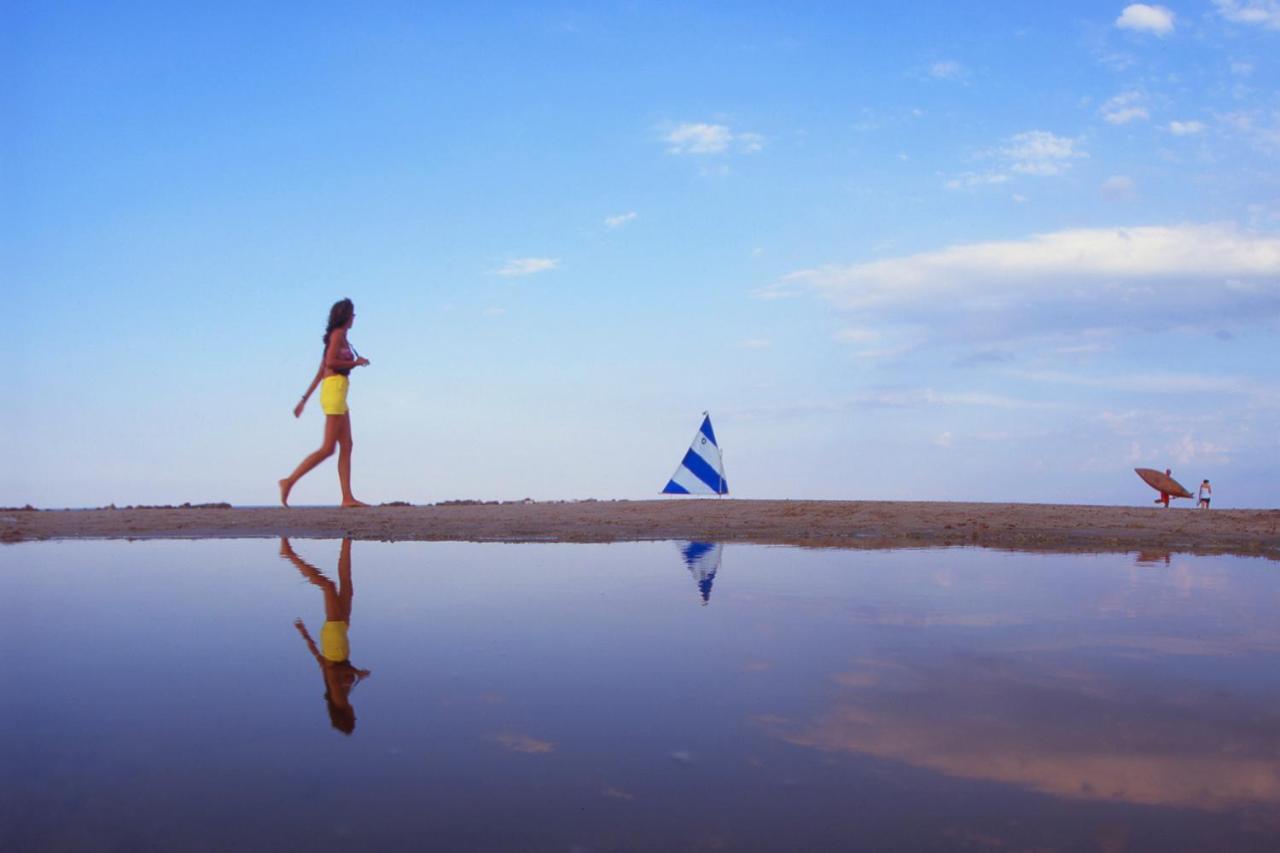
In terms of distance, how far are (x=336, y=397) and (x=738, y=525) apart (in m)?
6.25

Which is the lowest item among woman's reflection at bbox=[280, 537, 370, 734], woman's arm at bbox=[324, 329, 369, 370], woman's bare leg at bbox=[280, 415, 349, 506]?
woman's reflection at bbox=[280, 537, 370, 734]

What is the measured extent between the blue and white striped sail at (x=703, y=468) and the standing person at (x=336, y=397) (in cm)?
1025

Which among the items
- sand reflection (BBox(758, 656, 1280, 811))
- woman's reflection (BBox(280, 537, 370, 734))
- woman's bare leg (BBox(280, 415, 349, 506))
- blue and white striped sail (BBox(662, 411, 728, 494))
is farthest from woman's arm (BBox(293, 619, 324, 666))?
blue and white striped sail (BBox(662, 411, 728, 494))

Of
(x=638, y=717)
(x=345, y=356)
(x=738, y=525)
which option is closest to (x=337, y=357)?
(x=345, y=356)

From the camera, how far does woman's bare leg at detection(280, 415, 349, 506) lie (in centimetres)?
1501

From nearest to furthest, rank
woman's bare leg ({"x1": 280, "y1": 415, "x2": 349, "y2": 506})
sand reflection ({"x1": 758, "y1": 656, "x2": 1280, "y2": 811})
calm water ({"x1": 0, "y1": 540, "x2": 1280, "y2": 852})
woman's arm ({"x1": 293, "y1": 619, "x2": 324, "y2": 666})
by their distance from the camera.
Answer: calm water ({"x1": 0, "y1": 540, "x2": 1280, "y2": 852})
sand reflection ({"x1": 758, "y1": 656, "x2": 1280, "y2": 811})
woman's arm ({"x1": 293, "y1": 619, "x2": 324, "y2": 666})
woman's bare leg ({"x1": 280, "y1": 415, "x2": 349, "y2": 506})

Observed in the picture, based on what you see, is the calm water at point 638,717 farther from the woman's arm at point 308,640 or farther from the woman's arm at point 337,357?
the woman's arm at point 337,357

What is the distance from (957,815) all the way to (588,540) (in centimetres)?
840

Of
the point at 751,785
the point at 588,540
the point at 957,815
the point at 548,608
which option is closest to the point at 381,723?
the point at 751,785

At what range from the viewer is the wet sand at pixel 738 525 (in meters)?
11.5

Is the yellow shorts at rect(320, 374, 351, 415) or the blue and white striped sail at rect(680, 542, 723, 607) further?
the yellow shorts at rect(320, 374, 351, 415)

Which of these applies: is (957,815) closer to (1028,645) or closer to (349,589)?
(1028,645)

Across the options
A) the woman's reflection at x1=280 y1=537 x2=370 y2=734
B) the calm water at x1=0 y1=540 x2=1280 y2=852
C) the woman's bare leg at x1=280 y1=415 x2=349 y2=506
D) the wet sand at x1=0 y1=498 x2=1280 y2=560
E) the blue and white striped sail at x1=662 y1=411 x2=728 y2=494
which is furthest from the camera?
the blue and white striped sail at x1=662 y1=411 x2=728 y2=494

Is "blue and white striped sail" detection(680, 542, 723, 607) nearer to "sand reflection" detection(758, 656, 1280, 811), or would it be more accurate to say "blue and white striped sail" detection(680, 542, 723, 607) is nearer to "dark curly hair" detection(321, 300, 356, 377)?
"sand reflection" detection(758, 656, 1280, 811)
